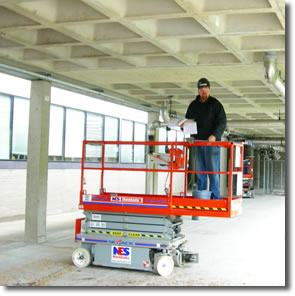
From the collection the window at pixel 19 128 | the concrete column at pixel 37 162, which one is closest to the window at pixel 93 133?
the window at pixel 19 128

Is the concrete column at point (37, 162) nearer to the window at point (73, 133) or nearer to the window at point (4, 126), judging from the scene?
the window at point (4, 126)

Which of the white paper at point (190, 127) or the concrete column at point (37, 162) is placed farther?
the concrete column at point (37, 162)

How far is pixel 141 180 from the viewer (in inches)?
853

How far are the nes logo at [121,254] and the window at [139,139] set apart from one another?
48.1ft

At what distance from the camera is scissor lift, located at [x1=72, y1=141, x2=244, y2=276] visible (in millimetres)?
7070

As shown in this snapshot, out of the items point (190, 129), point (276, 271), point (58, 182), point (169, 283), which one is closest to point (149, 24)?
point (190, 129)

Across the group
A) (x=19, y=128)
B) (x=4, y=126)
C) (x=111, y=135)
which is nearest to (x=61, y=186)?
(x=19, y=128)

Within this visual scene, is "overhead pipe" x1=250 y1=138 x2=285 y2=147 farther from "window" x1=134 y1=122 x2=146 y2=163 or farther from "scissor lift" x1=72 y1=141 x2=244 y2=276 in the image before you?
"scissor lift" x1=72 y1=141 x2=244 y2=276

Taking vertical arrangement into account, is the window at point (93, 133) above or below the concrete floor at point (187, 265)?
above

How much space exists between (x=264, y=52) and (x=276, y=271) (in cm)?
409

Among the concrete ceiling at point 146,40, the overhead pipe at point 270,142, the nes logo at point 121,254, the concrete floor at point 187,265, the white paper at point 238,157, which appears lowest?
the concrete floor at point 187,265

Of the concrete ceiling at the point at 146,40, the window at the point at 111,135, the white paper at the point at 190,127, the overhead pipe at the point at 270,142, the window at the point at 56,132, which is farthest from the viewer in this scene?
the overhead pipe at the point at 270,142

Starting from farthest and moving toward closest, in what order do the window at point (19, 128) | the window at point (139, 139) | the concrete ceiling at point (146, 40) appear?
the window at point (139, 139)
the window at point (19, 128)
the concrete ceiling at point (146, 40)

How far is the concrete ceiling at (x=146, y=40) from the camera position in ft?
20.6
